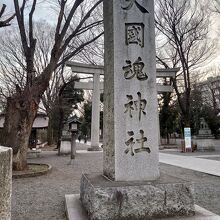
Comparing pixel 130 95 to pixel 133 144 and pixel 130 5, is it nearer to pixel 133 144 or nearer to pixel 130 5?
pixel 133 144

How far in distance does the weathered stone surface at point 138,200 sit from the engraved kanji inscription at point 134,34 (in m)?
2.09

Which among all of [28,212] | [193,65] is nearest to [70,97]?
[193,65]

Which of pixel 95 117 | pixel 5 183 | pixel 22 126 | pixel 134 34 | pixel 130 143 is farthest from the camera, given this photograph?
pixel 95 117

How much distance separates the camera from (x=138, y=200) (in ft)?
11.3

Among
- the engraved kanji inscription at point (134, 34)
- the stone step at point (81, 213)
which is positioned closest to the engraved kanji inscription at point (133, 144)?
the stone step at point (81, 213)

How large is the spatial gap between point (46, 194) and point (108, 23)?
402cm

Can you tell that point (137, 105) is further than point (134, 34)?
No

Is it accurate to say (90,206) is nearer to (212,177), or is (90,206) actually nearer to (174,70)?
(212,177)

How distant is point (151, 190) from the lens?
11.5ft

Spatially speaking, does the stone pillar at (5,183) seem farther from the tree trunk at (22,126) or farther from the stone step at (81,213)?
the tree trunk at (22,126)

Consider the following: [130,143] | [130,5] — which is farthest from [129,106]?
[130,5]

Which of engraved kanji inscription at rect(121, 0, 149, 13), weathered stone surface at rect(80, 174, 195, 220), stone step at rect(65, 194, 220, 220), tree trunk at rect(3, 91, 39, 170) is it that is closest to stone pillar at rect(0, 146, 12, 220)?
weathered stone surface at rect(80, 174, 195, 220)

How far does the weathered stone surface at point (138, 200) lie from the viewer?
3.36m

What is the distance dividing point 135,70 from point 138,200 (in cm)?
187
